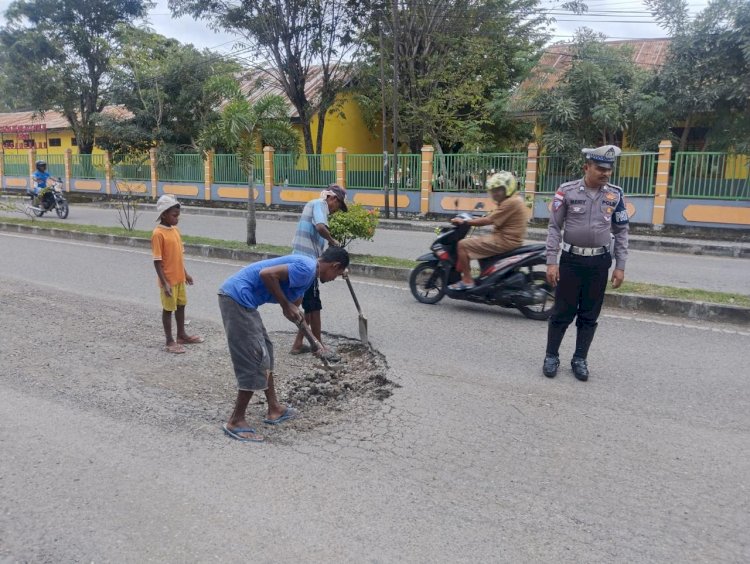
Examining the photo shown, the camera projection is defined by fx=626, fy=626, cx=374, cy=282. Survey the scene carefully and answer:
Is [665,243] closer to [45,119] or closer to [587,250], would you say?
[587,250]

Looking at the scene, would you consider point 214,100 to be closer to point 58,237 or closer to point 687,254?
point 58,237

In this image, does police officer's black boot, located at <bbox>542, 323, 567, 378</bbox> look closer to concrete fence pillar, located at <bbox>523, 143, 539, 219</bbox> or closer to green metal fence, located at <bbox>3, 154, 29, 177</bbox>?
concrete fence pillar, located at <bbox>523, 143, 539, 219</bbox>

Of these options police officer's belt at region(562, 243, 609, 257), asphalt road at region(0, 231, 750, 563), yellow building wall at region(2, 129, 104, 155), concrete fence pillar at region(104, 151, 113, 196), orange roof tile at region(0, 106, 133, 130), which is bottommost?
asphalt road at region(0, 231, 750, 563)

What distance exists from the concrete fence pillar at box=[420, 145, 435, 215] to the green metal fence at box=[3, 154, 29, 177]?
2231 centimetres

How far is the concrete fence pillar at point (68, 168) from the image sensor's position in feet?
93.8

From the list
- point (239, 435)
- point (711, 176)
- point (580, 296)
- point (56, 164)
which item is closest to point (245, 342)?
point (239, 435)

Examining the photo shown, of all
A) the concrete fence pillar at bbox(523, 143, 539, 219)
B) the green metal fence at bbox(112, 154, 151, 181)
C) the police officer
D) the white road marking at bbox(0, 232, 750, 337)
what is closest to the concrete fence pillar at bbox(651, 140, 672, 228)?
the concrete fence pillar at bbox(523, 143, 539, 219)

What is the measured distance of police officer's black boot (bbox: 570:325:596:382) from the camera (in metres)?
4.92

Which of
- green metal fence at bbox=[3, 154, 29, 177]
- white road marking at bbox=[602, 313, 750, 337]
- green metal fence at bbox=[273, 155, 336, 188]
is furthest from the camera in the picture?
green metal fence at bbox=[3, 154, 29, 177]

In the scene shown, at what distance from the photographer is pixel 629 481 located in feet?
10.9

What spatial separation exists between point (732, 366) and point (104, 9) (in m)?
29.7

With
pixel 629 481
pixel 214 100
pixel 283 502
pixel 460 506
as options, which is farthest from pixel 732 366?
pixel 214 100

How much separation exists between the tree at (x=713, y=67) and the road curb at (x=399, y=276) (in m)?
9.23

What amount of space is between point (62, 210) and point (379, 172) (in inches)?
362
